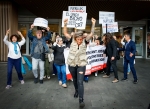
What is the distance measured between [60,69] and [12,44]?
187 cm

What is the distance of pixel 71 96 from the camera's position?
5.72m

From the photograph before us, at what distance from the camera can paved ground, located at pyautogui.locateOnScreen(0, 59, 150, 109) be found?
4.93 metres

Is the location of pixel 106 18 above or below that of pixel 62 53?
above

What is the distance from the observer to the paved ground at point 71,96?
194 inches

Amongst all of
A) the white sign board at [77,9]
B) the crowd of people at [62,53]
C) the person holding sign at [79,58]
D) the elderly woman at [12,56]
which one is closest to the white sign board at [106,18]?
the crowd of people at [62,53]

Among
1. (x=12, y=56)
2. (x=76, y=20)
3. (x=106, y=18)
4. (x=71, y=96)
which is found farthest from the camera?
(x=106, y=18)

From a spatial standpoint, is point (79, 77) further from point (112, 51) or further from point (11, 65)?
point (112, 51)

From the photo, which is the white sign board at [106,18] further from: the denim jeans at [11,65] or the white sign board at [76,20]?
the denim jeans at [11,65]

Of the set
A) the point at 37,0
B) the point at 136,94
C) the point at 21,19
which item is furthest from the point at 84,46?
the point at 21,19

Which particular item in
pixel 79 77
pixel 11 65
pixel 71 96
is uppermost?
pixel 11 65

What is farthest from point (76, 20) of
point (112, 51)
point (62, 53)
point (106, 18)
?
point (106, 18)

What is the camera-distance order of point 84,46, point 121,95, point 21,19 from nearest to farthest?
point 84,46
point 121,95
point 21,19

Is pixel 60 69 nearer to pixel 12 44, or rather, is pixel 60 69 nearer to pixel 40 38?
pixel 40 38

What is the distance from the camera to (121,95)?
5.87 metres
